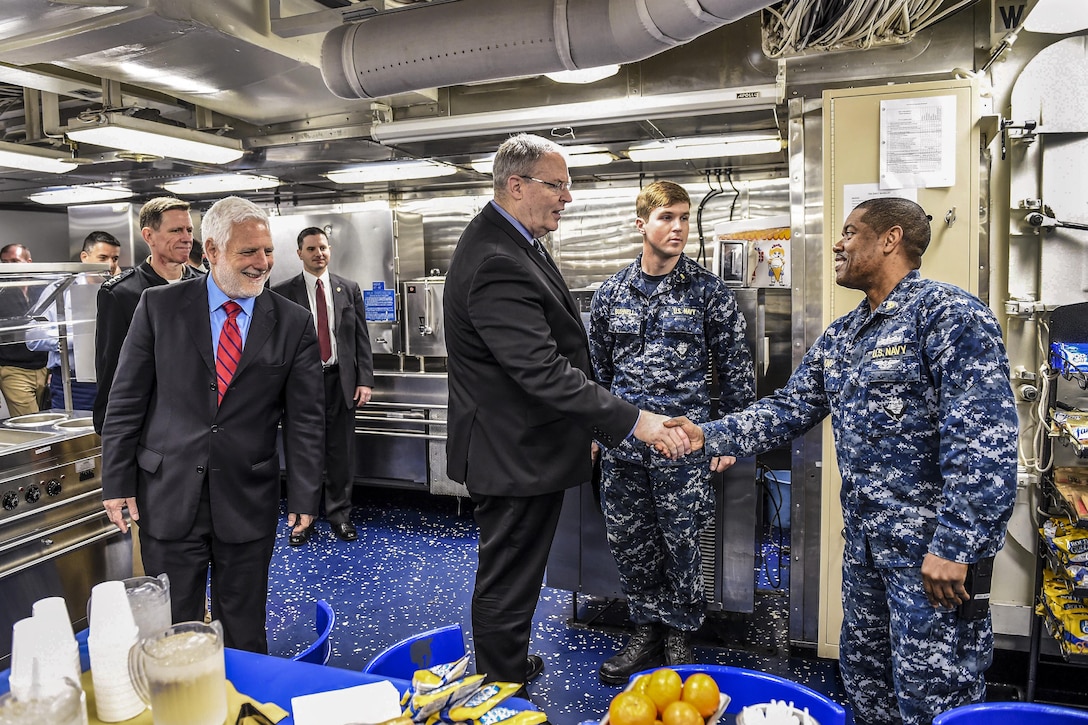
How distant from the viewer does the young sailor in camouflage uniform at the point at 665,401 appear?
2.95 m

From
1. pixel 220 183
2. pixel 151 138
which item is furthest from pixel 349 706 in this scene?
pixel 220 183

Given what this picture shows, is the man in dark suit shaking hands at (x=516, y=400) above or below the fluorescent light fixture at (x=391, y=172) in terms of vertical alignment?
below

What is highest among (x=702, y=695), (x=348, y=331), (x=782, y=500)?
(x=348, y=331)

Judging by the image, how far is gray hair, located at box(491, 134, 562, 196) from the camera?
2.31 metres

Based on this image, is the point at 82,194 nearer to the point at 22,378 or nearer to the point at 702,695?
the point at 22,378

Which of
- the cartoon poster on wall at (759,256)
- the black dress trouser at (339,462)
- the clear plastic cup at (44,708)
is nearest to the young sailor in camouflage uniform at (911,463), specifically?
the cartoon poster on wall at (759,256)

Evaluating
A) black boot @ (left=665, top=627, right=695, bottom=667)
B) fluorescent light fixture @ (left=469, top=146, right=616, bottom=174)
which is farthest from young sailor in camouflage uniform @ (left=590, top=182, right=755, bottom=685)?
fluorescent light fixture @ (left=469, top=146, right=616, bottom=174)

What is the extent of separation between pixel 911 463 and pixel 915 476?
35 millimetres

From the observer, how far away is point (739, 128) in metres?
3.98

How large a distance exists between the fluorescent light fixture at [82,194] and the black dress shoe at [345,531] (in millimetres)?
3770

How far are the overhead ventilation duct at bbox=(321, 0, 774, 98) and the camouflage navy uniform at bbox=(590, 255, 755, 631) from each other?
95 cm

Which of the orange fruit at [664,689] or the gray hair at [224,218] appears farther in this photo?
the gray hair at [224,218]

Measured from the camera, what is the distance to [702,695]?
1.17 m

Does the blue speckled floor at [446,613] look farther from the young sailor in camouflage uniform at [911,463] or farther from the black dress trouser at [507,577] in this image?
the young sailor in camouflage uniform at [911,463]
